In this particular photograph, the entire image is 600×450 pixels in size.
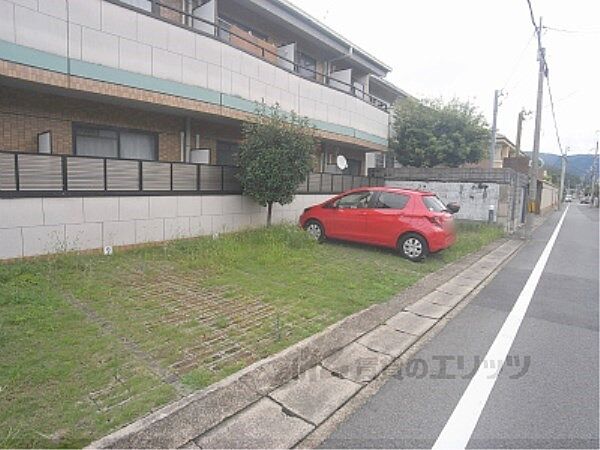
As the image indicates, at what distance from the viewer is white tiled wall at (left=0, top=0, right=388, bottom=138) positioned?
581cm

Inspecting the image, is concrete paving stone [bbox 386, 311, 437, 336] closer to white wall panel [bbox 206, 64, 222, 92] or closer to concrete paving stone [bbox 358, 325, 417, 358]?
concrete paving stone [bbox 358, 325, 417, 358]

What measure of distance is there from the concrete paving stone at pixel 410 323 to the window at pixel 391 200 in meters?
3.63

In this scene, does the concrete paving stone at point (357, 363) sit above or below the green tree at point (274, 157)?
below

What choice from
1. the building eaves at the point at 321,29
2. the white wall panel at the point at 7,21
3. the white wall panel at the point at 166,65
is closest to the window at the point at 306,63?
the building eaves at the point at 321,29

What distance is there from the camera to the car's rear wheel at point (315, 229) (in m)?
9.22

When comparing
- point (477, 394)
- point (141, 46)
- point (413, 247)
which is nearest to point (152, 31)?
point (141, 46)

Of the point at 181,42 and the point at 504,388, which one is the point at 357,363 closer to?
the point at 504,388

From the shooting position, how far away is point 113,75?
673 cm

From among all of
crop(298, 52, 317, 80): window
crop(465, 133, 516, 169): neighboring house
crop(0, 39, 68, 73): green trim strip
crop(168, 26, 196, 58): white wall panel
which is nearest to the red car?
crop(168, 26, 196, 58): white wall panel

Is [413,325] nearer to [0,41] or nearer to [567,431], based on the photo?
[567,431]

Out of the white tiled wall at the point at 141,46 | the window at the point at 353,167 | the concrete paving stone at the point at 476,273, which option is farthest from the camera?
the window at the point at 353,167

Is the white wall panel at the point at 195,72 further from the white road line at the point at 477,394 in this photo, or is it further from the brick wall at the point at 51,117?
the white road line at the point at 477,394

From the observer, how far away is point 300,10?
1161 centimetres

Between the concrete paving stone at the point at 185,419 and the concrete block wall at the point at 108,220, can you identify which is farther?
the concrete block wall at the point at 108,220
